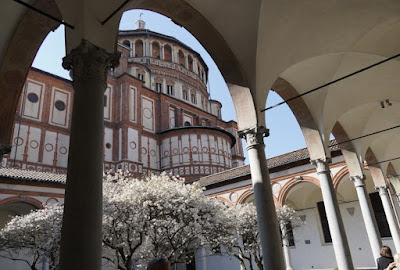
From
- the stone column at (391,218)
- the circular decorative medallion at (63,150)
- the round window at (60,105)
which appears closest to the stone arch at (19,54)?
the stone column at (391,218)

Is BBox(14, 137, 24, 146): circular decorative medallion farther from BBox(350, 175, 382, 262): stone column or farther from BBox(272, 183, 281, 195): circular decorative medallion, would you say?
BBox(350, 175, 382, 262): stone column

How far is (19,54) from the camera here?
5.83 meters

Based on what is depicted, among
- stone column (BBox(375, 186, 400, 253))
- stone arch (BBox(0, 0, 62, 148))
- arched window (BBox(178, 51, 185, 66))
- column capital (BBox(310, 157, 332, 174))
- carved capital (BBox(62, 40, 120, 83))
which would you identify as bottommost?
stone column (BBox(375, 186, 400, 253))

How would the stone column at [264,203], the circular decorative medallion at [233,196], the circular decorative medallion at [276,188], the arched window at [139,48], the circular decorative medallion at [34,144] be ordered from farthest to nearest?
the arched window at [139,48], the circular decorative medallion at [34,144], the circular decorative medallion at [233,196], the circular decorative medallion at [276,188], the stone column at [264,203]

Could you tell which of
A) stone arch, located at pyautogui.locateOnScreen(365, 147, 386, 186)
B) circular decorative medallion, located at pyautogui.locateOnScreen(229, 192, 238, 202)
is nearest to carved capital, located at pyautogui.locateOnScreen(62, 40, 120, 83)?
stone arch, located at pyautogui.locateOnScreen(365, 147, 386, 186)

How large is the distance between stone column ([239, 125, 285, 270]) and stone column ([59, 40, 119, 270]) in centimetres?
303

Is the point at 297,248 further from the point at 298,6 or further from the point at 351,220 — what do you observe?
the point at 298,6

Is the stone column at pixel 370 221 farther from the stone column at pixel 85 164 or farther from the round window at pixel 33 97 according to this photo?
the round window at pixel 33 97

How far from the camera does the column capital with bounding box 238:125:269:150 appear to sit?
5883 mm

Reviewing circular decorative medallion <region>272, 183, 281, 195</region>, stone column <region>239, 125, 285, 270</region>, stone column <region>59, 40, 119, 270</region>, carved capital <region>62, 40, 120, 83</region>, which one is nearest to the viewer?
stone column <region>59, 40, 119, 270</region>

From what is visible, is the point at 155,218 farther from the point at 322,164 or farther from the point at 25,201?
the point at 25,201

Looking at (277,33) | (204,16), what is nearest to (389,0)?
(277,33)

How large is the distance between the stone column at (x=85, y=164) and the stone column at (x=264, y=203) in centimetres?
303

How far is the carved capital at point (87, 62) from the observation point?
374 centimetres
